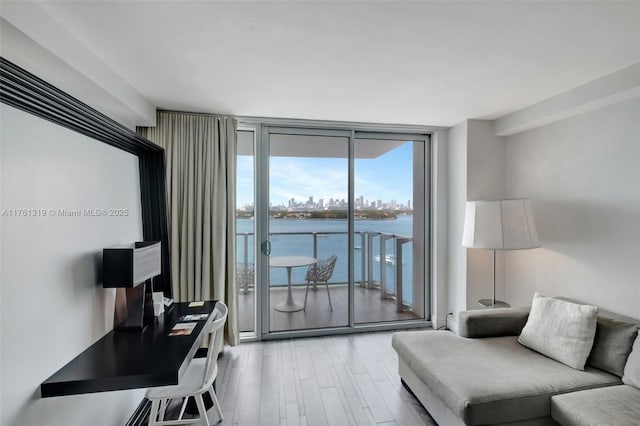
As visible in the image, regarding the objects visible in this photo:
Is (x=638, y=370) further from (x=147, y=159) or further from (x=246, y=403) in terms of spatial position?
(x=147, y=159)

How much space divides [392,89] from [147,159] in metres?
2.11

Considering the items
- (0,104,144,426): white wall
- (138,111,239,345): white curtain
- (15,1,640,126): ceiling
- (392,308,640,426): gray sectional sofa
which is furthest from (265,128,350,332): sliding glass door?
(0,104,144,426): white wall

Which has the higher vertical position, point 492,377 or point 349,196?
point 349,196

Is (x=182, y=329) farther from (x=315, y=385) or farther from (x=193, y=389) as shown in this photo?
(x=315, y=385)

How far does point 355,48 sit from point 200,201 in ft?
6.84

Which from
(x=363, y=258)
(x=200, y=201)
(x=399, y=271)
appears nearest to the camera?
(x=200, y=201)

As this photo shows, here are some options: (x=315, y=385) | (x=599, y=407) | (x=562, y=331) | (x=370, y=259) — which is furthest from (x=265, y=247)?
(x=599, y=407)

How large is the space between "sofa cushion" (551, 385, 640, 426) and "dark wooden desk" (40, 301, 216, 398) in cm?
205

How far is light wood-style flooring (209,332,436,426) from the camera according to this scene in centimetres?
220

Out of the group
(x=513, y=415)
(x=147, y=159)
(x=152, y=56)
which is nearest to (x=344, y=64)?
(x=152, y=56)

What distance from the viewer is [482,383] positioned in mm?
1810

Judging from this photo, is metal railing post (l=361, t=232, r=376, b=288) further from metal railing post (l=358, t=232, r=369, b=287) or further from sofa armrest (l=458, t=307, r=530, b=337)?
sofa armrest (l=458, t=307, r=530, b=337)

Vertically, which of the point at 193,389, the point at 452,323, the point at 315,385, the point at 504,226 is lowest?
the point at 315,385

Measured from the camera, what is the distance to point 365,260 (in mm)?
3797
